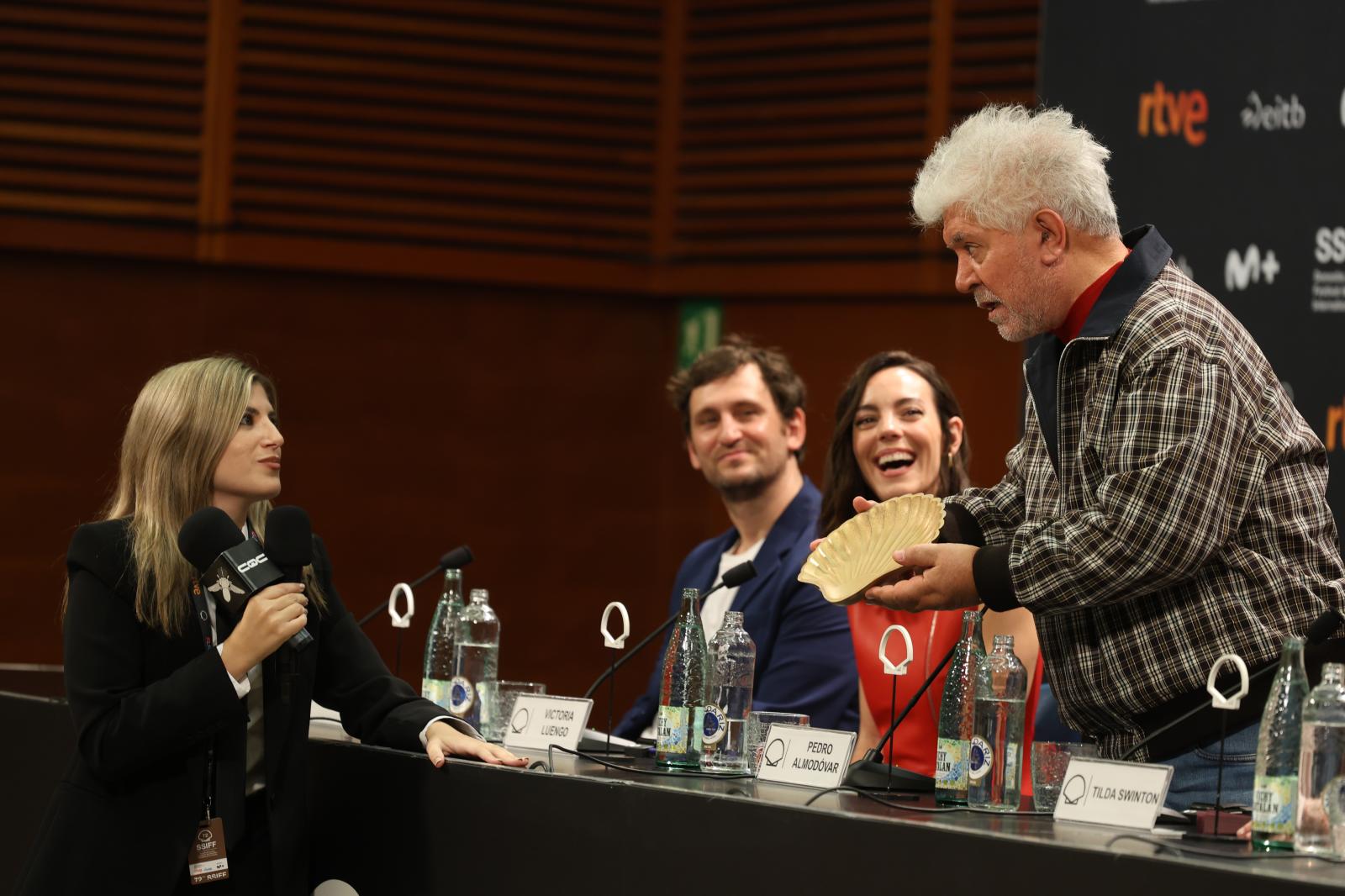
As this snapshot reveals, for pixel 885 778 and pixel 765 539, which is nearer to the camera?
pixel 885 778

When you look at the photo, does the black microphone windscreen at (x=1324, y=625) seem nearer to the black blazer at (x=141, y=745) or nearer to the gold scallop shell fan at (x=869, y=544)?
the gold scallop shell fan at (x=869, y=544)

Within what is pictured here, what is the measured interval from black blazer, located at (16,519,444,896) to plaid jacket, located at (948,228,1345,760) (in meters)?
1.15

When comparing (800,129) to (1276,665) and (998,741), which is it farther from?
(1276,665)

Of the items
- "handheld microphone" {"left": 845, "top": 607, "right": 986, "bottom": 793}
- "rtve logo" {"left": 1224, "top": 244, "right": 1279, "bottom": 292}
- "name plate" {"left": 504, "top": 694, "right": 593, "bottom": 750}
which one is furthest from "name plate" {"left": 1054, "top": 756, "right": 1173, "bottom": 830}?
"rtve logo" {"left": 1224, "top": 244, "right": 1279, "bottom": 292}

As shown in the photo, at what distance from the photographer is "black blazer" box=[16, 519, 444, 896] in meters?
2.36

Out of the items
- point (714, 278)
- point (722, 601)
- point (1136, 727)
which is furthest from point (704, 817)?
point (714, 278)

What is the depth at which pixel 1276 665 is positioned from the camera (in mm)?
1866

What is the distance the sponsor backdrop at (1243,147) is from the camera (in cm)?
312

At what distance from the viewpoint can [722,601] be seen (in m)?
3.44

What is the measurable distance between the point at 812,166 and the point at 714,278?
0.50 m

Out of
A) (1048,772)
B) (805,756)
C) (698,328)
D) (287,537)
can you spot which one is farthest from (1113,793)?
(698,328)

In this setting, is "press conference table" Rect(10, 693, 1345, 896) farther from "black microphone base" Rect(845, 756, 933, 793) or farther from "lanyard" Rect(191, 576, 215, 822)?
"lanyard" Rect(191, 576, 215, 822)

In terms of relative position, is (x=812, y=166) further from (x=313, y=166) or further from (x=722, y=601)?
(x=722, y=601)

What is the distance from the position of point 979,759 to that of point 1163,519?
0.39m
